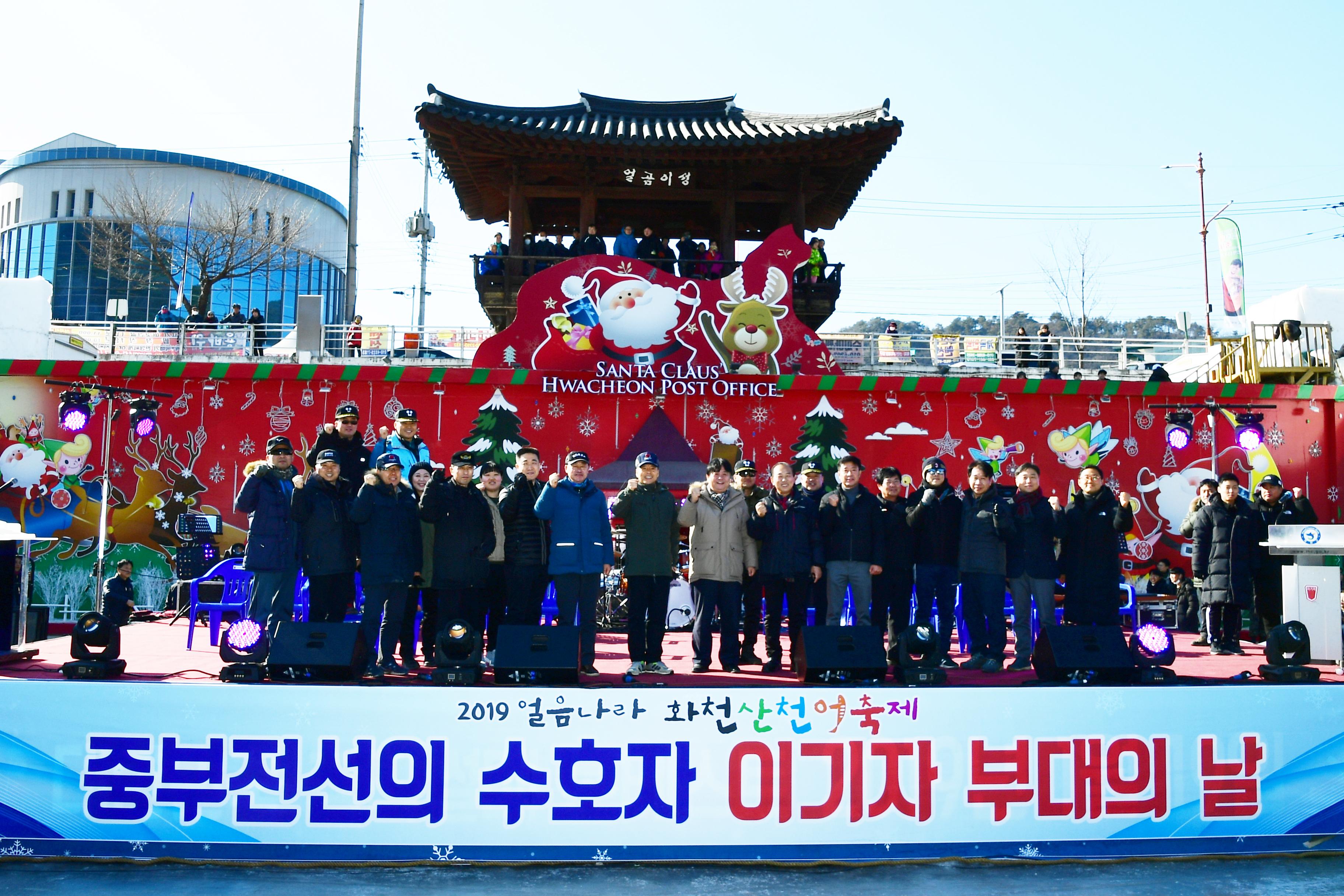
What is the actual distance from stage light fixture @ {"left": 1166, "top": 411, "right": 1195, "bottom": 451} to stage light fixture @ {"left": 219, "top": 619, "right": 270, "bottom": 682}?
10.4m

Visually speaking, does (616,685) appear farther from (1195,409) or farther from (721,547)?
(1195,409)

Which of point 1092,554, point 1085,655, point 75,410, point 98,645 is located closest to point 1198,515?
point 1092,554

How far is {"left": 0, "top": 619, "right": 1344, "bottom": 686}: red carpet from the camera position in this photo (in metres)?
6.10

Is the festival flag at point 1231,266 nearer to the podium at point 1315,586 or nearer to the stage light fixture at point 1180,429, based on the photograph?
the stage light fixture at point 1180,429

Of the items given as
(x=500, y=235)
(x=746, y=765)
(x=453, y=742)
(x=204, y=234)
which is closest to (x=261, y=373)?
(x=500, y=235)

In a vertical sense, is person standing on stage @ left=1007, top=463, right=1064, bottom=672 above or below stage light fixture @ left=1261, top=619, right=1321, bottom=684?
above

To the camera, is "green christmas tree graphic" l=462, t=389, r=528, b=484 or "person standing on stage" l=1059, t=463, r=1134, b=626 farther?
"green christmas tree graphic" l=462, t=389, r=528, b=484

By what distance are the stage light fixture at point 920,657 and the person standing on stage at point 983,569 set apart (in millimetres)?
928

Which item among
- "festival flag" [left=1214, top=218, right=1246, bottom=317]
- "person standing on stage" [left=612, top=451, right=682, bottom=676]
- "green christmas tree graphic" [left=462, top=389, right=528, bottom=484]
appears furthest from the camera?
"festival flag" [left=1214, top=218, right=1246, bottom=317]

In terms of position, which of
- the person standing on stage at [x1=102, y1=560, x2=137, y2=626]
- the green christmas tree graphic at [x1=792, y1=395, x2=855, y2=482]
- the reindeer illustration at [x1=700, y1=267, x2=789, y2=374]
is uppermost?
the reindeer illustration at [x1=700, y1=267, x2=789, y2=374]

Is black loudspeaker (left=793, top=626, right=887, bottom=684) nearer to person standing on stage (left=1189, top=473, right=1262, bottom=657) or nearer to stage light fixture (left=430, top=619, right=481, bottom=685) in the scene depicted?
stage light fixture (left=430, top=619, right=481, bottom=685)

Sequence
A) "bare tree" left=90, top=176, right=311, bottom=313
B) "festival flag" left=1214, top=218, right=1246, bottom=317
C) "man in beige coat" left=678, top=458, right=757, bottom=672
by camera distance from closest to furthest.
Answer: "man in beige coat" left=678, top=458, right=757, bottom=672 → "festival flag" left=1214, top=218, right=1246, bottom=317 → "bare tree" left=90, top=176, right=311, bottom=313

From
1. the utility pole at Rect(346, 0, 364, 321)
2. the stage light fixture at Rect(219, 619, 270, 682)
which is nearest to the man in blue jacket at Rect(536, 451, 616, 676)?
the stage light fixture at Rect(219, 619, 270, 682)

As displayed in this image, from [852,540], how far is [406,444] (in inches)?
152
